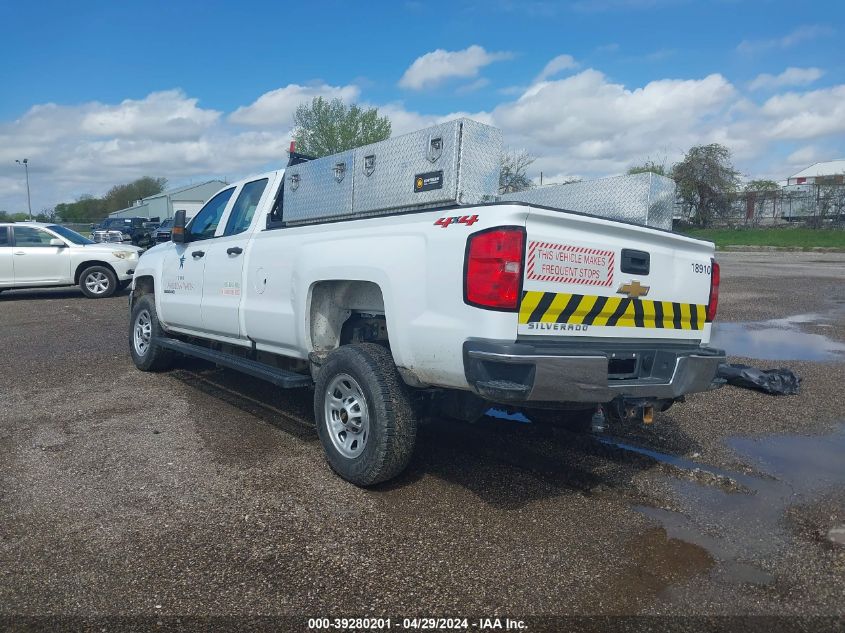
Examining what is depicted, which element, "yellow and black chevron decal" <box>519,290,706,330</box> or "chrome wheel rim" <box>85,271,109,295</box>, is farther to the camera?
"chrome wheel rim" <box>85,271,109,295</box>

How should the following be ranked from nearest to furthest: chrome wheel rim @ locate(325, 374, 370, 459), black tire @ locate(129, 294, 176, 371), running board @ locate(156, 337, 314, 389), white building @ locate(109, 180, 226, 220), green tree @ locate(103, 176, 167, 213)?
1. chrome wheel rim @ locate(325, 374, 370, 459)
2. running board @ locate(156, 337, 314, 389)
3. black tire @ locate(129, 294, 176, 371)
4. white building @ locate(109, 180, 226, 220)
5. green tree @ locate(103, 176, 167, 213)

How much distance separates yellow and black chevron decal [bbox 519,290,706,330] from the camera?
11.3ft

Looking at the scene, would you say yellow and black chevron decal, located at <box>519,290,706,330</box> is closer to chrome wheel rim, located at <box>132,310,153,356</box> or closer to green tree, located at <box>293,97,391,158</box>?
chrome wheel rim, located at <box>132,310,153,356</box>

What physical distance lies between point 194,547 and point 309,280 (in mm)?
1839

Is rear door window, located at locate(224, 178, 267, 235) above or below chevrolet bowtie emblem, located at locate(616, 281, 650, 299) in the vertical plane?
above

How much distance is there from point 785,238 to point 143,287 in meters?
36.9

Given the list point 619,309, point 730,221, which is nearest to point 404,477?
point 619,309

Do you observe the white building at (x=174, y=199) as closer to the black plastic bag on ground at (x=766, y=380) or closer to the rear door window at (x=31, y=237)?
the rear door window at (x=31, y=237)

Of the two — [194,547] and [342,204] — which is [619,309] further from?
[194,547]

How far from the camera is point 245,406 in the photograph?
5.98 metres

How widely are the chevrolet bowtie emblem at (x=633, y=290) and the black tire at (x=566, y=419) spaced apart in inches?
44.3

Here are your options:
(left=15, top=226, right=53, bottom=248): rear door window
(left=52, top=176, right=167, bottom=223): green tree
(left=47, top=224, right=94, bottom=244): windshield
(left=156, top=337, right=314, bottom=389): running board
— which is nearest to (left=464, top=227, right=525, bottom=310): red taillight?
(left=156, top=337, right=314, bottom=389): running board

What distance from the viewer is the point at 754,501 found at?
13.3 ft

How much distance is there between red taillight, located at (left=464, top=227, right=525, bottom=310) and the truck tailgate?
0.06 meters
